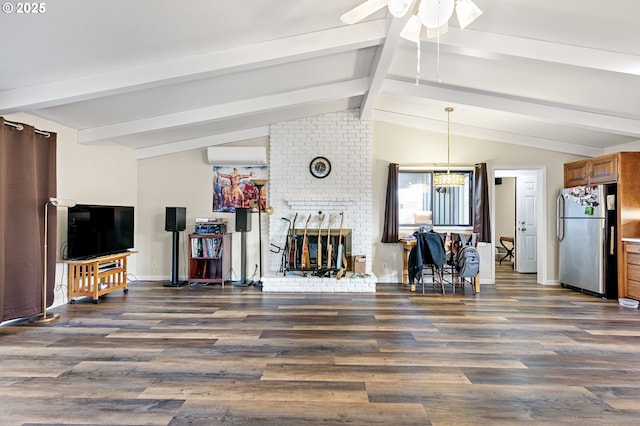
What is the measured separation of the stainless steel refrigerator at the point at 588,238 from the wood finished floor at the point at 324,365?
708 millimetres

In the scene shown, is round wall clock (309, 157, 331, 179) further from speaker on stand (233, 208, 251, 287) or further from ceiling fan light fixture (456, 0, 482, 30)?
ceiling fan light fixture (456, 0, 482, 30)

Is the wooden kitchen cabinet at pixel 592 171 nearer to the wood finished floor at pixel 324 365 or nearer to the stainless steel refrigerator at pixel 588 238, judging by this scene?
the stainless steel refrigerator at pixel 588 238

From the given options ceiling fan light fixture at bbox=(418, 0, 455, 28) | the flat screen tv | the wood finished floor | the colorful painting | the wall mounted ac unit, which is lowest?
the wood finished floor

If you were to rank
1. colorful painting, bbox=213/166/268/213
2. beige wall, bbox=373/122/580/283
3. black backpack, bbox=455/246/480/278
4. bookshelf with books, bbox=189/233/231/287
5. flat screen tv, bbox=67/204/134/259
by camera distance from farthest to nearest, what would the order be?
colorful painting, bbox=213/166/268/213 < beige wall, bbox=373/122/580/283 < bookshelf with books, bbox=189/233/231/287 < black backpack, bbox=455/246/480/278 < flat screen tv, bbox=67/204/134/259

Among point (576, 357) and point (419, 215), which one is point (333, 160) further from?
point (576, 357)

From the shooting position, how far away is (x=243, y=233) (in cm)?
558

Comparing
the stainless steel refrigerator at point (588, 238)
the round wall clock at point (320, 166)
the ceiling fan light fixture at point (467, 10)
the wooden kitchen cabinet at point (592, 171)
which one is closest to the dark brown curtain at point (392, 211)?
the round wall clock at point (320, 166)

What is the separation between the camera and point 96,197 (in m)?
5.01

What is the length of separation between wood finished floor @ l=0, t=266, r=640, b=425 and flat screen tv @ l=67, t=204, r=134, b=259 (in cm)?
76

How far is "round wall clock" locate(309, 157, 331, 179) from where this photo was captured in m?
5.86

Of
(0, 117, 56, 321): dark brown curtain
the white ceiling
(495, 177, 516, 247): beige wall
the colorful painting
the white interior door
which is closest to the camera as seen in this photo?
the white ceiling

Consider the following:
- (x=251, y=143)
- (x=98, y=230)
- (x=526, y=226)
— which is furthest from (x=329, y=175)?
(x=526, y=226)

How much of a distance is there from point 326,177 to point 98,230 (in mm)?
3528

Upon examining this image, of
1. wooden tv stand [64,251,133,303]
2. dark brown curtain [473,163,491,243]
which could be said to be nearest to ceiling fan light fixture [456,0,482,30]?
dark brown curtain [473,163,491,243]
